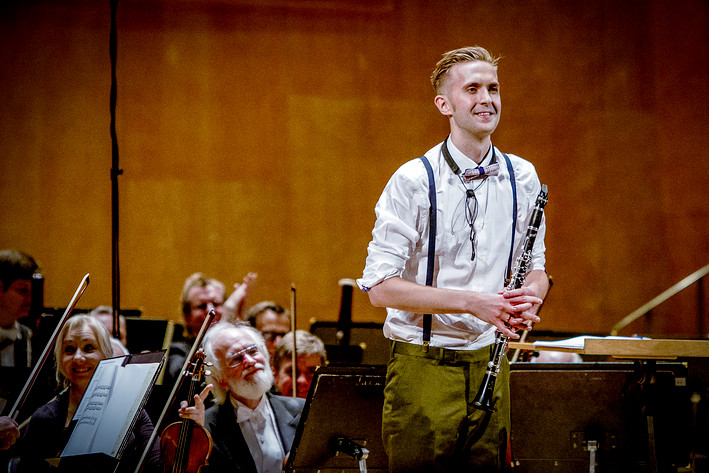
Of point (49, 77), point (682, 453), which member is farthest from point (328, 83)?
point (682, 453)

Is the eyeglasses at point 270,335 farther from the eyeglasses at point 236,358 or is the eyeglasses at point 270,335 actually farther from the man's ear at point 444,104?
the man's ear at point 444,104

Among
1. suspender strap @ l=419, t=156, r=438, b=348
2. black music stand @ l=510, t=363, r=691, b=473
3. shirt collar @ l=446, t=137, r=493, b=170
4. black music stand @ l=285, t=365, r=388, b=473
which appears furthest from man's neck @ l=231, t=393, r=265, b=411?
shirt collar @ l=446, t=137, r=493, b=170

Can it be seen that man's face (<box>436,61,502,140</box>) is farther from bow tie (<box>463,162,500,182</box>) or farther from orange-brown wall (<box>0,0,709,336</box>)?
orange-brown wall (<box>0,0,709,336</box>)

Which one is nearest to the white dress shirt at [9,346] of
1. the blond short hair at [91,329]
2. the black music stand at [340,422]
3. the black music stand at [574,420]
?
the blond short hair at [91,329]

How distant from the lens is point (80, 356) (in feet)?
10.2

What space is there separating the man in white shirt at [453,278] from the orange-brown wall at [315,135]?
4.57m

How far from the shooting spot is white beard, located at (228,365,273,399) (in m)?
3.35

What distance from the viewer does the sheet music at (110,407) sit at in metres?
2.34

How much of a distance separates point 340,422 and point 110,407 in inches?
30.1

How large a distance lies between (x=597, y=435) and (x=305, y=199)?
4.24 metres

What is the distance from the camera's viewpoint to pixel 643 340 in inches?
74.7

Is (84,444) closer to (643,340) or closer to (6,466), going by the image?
(6,466)

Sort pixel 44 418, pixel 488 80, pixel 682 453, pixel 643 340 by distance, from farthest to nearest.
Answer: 1. pixel 44 418
2. pixel 682 453
3. pixel 488 80
4. pixel 643 340

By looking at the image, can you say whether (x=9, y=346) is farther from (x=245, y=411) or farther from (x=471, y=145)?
(x=471, y=145)
